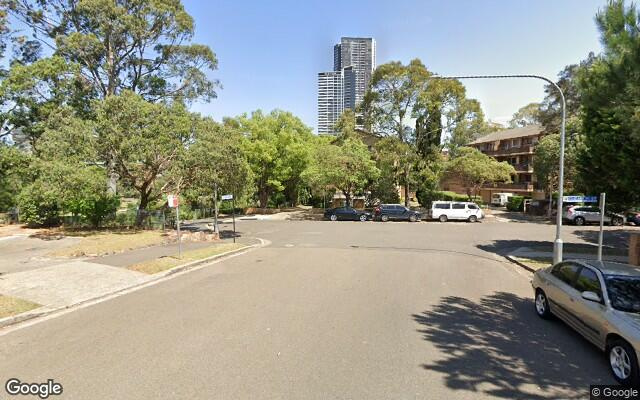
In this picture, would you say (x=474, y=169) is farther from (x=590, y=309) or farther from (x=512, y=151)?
A: (x=590, y=309)

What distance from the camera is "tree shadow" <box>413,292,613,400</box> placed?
503 centimetres

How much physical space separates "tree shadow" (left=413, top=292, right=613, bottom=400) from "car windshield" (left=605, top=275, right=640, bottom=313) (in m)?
0.88

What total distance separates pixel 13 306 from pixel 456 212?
100ft

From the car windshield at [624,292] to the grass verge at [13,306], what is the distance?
1076cm

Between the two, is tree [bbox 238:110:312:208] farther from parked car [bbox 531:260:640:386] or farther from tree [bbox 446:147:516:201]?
parked car [bbox 531:260:640:386]

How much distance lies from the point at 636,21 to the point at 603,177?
960cm

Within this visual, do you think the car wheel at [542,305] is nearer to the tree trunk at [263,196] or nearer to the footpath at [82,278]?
the footpath at [82,278]

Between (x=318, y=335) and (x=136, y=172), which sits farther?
(x=136, y=172)

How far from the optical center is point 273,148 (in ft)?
125

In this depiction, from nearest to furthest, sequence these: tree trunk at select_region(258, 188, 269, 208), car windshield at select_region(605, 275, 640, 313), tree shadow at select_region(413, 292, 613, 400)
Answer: tree shadow at select_region(413, 292, 613, 400) → car windshield at select_region(605, 275, 640, 313) → tree trunk at select_region(258, 188, 269, 208)

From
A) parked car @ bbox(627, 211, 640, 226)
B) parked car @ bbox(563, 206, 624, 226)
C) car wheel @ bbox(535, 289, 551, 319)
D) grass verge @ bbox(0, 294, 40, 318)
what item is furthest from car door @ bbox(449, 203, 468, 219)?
grass verge @ bbox(0, 294, 40, 318)

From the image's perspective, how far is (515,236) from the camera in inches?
922

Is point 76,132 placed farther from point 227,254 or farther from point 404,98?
point 404,98

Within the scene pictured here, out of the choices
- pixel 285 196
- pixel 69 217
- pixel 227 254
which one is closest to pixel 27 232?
pixel 69 217
